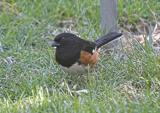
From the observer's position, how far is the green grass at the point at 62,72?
5.15 metres

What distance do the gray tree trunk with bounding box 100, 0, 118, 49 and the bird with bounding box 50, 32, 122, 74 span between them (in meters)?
0.73

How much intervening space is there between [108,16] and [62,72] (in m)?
0.91

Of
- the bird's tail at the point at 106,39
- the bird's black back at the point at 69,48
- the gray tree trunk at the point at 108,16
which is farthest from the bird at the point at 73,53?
the gray tree trunk at the point at 108,16

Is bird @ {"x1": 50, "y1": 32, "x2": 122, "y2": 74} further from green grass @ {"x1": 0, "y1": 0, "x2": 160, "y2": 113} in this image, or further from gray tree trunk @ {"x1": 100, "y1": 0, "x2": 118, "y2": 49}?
gray tree trunk @ {"x1": 100, "y1": 0, "x2": 118, "y2": 49}

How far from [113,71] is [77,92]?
580mm

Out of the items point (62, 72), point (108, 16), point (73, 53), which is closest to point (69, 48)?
point (73, 53)

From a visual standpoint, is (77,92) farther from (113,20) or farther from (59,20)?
(59,20)

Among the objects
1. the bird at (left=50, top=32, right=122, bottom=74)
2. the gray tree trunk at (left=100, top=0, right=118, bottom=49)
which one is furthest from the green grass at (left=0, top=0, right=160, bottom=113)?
the gray tree trunk at (left=100, top=0, right=118, bottom=49)

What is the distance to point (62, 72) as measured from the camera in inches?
248

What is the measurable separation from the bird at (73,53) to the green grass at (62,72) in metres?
0.14

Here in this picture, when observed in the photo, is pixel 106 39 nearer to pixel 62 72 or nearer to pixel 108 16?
pixel 108 16

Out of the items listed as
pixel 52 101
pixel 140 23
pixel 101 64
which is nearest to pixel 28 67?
pixel 101 64

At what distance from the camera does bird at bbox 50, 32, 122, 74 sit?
598cm

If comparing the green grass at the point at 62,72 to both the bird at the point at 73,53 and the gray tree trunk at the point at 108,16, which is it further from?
the gray tree trunk at the point at 108,16
